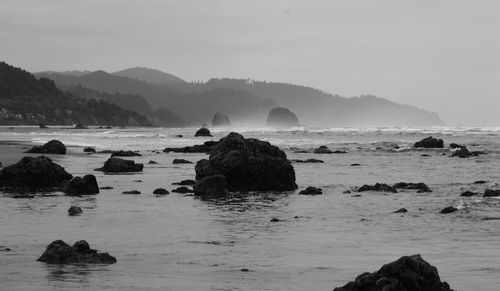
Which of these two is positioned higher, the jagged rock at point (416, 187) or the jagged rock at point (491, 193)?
the jagged rock at point (491, 193)

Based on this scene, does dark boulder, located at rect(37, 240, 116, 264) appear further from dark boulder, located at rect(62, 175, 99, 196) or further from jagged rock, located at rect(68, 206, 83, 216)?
dark boulder, located at rect(62, 175, 99, 196)

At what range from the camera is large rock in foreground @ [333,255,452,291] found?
11875 mm

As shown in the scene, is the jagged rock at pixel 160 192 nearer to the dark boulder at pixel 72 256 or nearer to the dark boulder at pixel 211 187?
the dark boulder at pixel 211 187

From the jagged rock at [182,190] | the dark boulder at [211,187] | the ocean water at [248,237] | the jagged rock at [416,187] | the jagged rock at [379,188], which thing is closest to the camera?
the ocean water at [248,237]

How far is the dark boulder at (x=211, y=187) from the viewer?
1268 inches

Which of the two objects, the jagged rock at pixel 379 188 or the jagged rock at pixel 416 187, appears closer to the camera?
the jagged rock at pixel 379 188

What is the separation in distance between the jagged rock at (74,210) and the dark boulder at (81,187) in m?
5.76

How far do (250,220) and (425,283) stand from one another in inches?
500

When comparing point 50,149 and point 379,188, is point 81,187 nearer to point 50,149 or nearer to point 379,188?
point 379,188

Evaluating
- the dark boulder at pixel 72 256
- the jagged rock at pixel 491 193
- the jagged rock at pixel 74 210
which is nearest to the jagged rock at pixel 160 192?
the jagged rock at pixel 74 210

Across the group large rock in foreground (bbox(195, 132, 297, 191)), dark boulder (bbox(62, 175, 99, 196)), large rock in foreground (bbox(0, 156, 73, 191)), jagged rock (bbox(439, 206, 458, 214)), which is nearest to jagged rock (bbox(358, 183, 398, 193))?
large rock in foreground (bbox(195, 132, 297, 191))

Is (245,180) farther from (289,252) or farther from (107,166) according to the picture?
(289,252)

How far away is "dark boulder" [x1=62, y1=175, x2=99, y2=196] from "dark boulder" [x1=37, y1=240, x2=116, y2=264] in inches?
592

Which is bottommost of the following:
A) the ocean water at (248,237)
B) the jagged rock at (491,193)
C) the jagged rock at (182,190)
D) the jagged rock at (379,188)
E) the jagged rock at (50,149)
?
the ocean water at (248,237)
